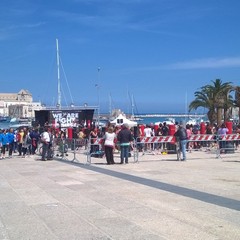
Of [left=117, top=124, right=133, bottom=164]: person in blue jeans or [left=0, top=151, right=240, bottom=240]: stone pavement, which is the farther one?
[left=117, top=124, right=133, bottom=164]: person in blue jeans

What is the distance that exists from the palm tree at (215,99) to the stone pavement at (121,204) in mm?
26632

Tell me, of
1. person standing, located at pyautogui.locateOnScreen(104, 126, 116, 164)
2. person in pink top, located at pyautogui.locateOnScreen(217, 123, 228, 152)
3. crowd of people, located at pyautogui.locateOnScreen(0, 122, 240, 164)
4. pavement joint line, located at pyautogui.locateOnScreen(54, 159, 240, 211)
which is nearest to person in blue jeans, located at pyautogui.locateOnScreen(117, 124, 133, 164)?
crowd of people, located at pyautogui.locateOnScreen(0, 122, 240, 164)

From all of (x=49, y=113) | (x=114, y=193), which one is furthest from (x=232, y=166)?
(x=49, y=113)

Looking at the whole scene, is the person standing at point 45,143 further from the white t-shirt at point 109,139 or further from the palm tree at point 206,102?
the palm tree at point 206,102

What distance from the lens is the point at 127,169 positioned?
1628cm

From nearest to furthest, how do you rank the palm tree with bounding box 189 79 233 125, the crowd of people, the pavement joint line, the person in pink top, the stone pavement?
the stone pavement, the pavement joint line, the crowd of people, the person in pink top, the palm tree with bounding box 189 79 233 125

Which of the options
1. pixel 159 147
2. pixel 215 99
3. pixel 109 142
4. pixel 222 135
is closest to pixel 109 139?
pixel 109 142

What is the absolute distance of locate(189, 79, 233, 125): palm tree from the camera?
4169cm

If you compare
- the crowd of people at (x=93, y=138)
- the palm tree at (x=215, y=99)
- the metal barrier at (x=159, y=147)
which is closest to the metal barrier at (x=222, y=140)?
the crowd of people at (x=93, y=138)

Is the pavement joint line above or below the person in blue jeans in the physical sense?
below

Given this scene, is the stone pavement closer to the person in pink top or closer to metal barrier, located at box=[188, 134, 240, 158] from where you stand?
metal barrier, located at box=[188, 134, 240, 158]

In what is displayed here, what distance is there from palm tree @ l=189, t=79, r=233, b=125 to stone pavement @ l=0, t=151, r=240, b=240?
1049 inches

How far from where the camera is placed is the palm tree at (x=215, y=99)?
137 feet

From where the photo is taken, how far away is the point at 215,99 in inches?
1652
